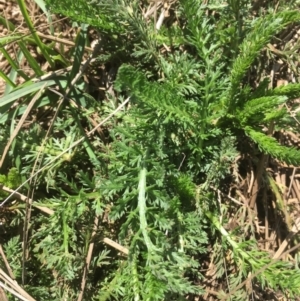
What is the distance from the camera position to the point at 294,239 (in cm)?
255

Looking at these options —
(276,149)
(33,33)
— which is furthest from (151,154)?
(33,33)

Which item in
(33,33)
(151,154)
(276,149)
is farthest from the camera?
(33,33)

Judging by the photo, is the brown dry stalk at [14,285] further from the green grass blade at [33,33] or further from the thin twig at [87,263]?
the green grass blade at [33,33]

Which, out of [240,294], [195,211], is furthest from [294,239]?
[195,211]

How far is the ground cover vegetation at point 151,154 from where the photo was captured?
2.18 metres

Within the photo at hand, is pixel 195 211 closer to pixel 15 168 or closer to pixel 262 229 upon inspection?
pixel 262 229

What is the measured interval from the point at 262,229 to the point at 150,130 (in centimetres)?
83

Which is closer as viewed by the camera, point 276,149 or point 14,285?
point 276,149

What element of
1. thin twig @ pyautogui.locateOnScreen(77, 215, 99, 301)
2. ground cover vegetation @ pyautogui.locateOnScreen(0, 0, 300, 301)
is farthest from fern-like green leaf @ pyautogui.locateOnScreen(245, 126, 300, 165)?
thin twig @ pyautogui.locateOnScreen(77, 215, 99, 301)

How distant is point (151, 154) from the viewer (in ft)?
7.46

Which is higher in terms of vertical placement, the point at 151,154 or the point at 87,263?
the point at 151,154

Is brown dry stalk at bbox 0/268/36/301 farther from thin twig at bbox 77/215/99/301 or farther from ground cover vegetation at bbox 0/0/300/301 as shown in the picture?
thin twig at bbox 77/215/99/301

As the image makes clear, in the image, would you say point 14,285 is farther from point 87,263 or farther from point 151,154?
point 151,154

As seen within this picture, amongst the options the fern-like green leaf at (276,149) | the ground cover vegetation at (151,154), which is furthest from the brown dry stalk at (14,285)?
the fern-like green leaf at (276,149)
